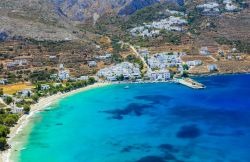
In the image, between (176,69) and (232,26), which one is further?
(232,26)

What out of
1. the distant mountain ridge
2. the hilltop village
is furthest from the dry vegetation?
the distant mountain ridge

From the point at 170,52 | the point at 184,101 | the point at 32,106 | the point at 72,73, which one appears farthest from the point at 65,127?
the point at 170,52

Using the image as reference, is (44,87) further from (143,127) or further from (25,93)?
(143,127)

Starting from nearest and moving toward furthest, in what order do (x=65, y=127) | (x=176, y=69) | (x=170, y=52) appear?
(x=65, y=127)
(x=176, y=69)
(x=170, y=52)

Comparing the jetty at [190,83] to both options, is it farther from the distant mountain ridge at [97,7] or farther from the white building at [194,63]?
the distant mountain ridge at [97,7]

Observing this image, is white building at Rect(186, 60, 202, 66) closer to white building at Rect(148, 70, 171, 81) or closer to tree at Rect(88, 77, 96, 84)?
white building at Rect(148, 70, 171, 81)

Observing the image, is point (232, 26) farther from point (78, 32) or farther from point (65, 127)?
point (65, 127)
